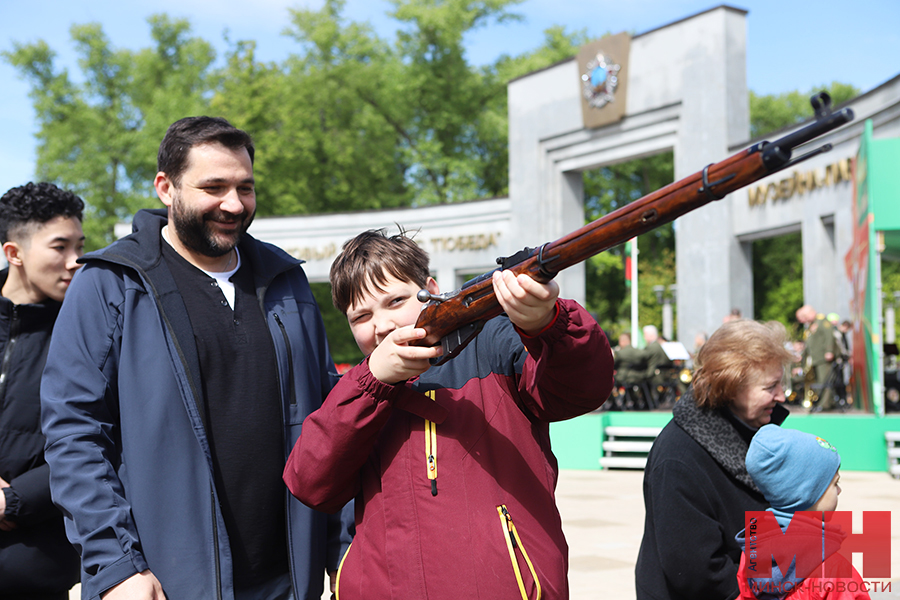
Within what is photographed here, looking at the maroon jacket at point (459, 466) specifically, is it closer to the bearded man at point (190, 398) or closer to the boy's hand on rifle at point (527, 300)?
the boy's hand on rifle at point (527, 300)

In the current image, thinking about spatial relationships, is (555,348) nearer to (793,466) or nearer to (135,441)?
(793,466)

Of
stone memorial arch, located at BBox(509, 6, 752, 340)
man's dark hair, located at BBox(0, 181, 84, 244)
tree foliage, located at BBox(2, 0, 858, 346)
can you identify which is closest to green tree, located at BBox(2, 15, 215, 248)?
tree foliage, located at BBox(2, 0, 858, 346)

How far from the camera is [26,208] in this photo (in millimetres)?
3279

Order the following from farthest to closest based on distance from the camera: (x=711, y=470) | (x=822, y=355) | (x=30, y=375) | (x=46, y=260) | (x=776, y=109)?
(x=776, y=109) < (x=822, y=355) < (x=46, y=260) < (x=30, y=375) < (x=711, y=470)

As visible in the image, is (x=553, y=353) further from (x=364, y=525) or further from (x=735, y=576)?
(x=735, y=576)

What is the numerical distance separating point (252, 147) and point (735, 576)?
7.36 ft

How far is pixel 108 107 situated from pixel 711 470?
43.2 meters

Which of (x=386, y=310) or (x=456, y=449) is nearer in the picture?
(x=456, y=449)

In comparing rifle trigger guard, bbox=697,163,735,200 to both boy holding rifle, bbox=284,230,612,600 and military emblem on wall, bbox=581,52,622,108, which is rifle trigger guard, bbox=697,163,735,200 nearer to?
boy holding rifle, bbox=284,230,612,600

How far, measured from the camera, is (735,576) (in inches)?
110

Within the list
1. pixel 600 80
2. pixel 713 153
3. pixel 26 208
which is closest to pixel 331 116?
pixel 600 80

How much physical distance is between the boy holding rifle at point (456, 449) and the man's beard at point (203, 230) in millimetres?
631

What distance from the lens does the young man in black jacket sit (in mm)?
2973

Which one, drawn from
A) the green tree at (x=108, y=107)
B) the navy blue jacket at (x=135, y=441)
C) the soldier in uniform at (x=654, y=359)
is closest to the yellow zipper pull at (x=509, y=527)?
the navy blue jacket at (x=135, y=441)
